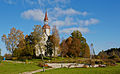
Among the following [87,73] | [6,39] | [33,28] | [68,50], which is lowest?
[87,73]

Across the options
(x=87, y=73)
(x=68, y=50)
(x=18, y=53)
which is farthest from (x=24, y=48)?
(x=87, y=73)

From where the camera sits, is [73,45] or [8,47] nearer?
[8,47]

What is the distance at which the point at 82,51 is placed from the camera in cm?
4741

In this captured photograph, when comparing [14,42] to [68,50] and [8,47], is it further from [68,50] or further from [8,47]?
[68,50]

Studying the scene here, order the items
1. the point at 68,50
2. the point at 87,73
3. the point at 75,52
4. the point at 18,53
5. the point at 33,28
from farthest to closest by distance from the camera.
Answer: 1. the point at 68,50
2. the point at 75,52
3. the point at 18,53
4. the point at 33,28
5. the point at 87,73

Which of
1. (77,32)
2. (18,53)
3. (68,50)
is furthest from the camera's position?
(77,32)

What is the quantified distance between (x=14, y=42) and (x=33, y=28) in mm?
9248

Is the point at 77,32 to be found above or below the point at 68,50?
above

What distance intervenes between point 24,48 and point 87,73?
29203 millimetres

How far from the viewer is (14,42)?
39.2 meters

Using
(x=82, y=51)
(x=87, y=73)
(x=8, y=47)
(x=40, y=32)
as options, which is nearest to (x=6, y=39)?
(x=8, y=47)

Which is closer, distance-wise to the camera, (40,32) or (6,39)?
(40,32)

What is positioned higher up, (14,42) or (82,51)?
(14,42)

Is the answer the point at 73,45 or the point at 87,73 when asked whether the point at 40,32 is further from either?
the point at 87,73
